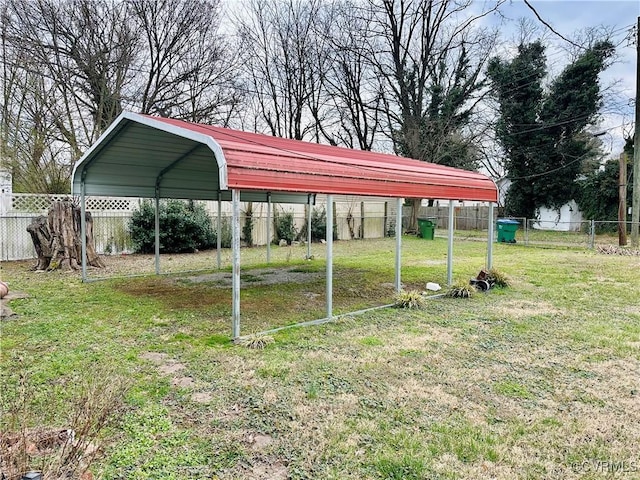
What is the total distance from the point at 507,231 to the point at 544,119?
868 cm

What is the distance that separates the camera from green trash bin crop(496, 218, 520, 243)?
16594 millimetres

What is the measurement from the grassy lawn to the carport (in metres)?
0.92

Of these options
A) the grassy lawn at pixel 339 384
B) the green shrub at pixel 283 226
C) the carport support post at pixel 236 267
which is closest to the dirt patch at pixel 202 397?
the grassy lawn at pixel 339 384

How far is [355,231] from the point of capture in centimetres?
1864

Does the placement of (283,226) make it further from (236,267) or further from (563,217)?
(563,217)

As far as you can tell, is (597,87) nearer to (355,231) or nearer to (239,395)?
(355,231)

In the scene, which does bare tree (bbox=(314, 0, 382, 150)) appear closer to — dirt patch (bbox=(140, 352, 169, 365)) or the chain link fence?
the chain link fence

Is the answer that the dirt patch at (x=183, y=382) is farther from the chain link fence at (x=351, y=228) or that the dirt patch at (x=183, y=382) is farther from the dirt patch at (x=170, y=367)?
the chain link fence at (x=351, y=228)

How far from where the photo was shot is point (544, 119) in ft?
71.2

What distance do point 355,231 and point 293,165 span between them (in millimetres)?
13900

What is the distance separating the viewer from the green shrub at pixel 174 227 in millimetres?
12414

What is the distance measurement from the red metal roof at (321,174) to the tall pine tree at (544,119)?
16730 millimetres

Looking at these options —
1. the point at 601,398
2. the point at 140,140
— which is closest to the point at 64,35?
the point at 140,140

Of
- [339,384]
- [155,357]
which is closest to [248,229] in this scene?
[155,357]
